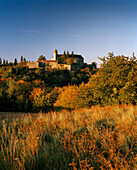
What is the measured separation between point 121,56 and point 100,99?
14.4 ft

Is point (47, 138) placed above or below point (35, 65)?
below

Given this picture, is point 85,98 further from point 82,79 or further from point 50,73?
point 50,73

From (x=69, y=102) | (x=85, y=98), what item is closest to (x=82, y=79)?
(x=69, y=102)

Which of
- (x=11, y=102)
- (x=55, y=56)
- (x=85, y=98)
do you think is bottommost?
(x=11, y=102)

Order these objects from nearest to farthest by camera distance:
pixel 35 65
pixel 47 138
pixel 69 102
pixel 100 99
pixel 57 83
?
pixel 47 138, pixel 100 99, pixel 69 102, pixel 57 83, pixel 35 65

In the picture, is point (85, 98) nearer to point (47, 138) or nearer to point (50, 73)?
point (47, 138)

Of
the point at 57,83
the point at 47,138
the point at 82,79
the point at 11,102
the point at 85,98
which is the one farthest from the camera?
the point at 82,79

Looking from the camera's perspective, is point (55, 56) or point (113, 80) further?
point (55, 56)

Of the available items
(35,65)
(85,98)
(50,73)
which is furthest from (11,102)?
(35,65)

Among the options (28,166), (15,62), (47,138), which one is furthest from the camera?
(15,62)

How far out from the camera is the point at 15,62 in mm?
87562

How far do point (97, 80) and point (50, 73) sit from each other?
52298mm

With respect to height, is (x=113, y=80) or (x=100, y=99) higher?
(x=113, y=80)

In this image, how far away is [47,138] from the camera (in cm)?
396
